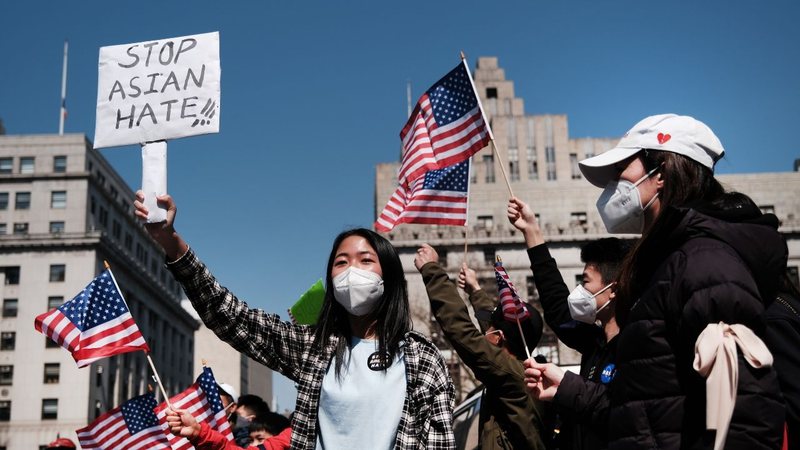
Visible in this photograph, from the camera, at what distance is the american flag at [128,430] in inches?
329

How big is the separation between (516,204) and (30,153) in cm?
6813

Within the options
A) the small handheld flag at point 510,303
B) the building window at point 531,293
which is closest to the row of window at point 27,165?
the building window at point 531,293

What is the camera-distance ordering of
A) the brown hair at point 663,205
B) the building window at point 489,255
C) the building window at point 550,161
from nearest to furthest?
the brown hair at point 663,205, the building window at point 489,255, the building window at point 550,161

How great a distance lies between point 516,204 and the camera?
479 centimetres

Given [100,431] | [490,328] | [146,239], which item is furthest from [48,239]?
[490,328]

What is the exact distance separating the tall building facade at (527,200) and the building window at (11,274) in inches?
1037

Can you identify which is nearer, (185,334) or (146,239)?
(146,239)

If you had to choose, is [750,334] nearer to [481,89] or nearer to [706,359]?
[706,359]

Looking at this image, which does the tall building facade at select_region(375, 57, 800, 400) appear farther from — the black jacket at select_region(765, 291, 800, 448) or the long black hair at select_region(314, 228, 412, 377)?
the black jacket at select_region(765, 291, 800, 448)

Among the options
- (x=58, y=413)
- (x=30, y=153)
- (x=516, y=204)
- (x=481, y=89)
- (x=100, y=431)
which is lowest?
(x=58, y=413)

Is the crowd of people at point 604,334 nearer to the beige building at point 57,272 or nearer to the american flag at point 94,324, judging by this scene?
the american flag at point 94,324

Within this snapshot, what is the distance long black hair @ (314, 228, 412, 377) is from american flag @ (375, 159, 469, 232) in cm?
245

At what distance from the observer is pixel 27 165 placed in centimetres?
6600

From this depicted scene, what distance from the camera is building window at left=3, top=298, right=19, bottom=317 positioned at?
6053 centimetres
